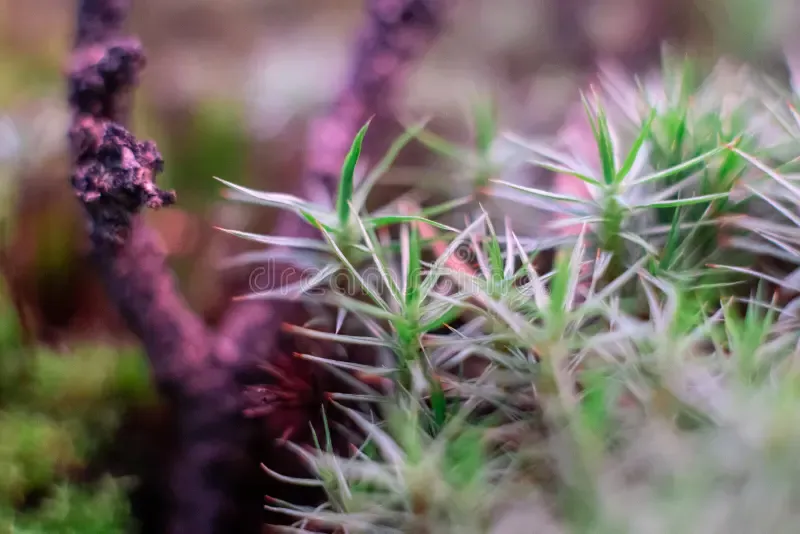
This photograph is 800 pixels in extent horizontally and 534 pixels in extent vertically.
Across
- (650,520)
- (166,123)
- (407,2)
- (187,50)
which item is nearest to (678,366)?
(650,520)

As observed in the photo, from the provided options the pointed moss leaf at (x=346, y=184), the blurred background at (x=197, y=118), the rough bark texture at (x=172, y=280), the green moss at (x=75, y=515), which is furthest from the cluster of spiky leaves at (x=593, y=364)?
the blurred background at (x=197, y=118)

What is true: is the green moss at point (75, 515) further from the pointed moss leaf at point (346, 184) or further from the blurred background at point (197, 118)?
the pointed moss leaf at point (346, 184)

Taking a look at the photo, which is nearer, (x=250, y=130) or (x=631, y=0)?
(x=250, y=130)

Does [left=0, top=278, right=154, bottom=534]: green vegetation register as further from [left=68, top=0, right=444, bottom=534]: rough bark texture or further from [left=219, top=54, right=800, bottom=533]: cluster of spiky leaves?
[left=219, top=54, right=800, bottom=533]: cluster of spiky leaves

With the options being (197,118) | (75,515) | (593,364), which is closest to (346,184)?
(593,364)

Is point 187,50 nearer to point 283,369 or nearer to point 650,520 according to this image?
point 283,369

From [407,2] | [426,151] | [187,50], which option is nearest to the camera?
[407,2]
